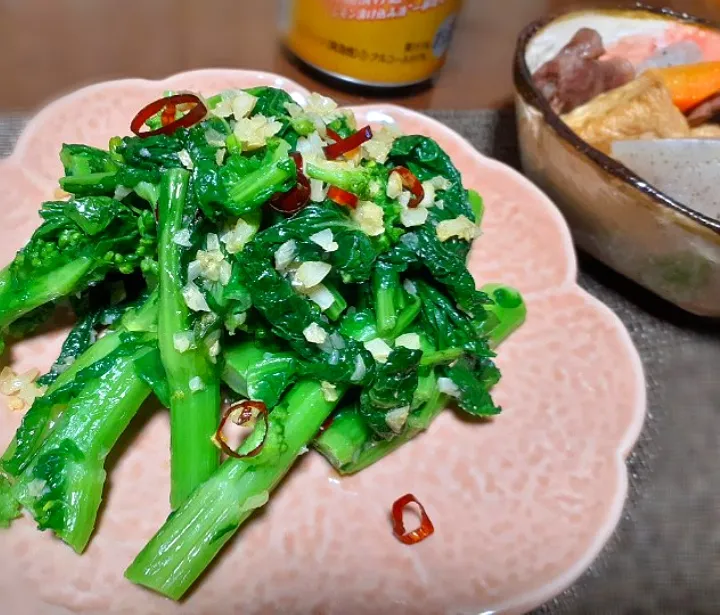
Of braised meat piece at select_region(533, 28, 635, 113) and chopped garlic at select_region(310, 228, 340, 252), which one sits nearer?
chopped garlic at select_region(310, 228, 340, 252)

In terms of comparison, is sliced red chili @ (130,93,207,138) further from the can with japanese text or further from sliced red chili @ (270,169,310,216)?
the can with japanese text

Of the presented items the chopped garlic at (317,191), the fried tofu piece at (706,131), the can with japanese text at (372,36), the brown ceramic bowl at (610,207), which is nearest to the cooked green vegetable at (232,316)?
the chopped garlic at (317,191)

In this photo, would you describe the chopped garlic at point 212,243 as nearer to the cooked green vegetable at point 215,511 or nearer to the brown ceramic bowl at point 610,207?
the cooked green vegetable at point 215,511

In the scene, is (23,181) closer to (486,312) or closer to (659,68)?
(486,312)

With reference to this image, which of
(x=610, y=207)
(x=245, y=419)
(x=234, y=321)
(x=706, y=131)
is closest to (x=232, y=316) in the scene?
(x=234, y=321)

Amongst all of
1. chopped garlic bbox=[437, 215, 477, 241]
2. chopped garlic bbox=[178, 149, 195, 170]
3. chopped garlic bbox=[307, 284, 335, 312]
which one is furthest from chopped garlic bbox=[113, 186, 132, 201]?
chopped garlic bbox=[437, 215, 477, 241]

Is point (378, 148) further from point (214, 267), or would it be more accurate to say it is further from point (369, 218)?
point (214, 267)
